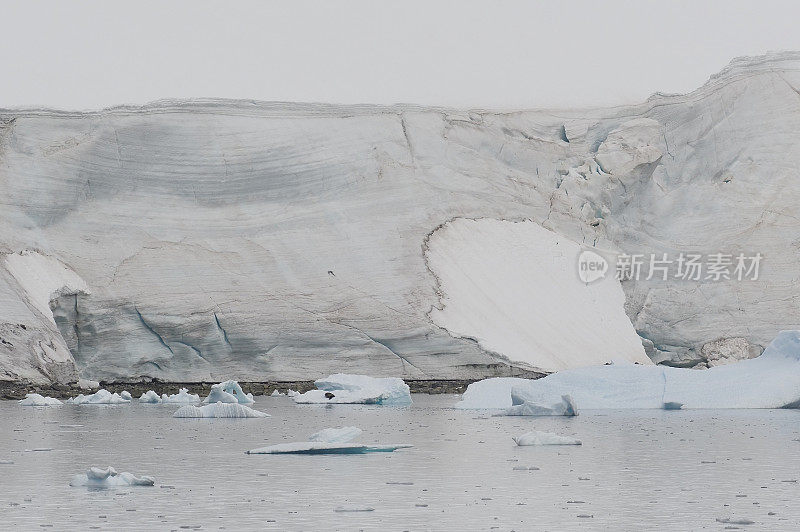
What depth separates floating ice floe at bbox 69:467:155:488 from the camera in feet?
22.8

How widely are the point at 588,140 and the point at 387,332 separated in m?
8.10

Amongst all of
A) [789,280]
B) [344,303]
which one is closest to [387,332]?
[344,303]

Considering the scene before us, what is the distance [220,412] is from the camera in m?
13.7

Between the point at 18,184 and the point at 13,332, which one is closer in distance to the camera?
the point at 13,332

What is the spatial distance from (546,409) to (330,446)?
5.70 meters

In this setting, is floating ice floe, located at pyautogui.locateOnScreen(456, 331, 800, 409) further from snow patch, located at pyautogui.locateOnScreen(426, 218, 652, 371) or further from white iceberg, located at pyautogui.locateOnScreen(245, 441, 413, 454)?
white iceberg, located at pyautogui.locateOnScreen(245, 441, 413, 454)

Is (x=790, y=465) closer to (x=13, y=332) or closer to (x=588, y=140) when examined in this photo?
(x=13, y=332)

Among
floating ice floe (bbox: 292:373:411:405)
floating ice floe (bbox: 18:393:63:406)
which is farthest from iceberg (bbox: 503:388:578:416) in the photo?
floating ice floe (bbox: 18:393:63:406)

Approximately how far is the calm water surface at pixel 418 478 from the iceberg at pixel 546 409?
45.9 inches

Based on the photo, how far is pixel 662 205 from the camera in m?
27.2

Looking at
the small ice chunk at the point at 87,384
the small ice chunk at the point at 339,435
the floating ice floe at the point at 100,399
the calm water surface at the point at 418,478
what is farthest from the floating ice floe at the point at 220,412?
the small ice chunk at the point at 87,384

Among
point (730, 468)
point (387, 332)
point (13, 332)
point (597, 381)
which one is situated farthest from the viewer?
point (387, 332)

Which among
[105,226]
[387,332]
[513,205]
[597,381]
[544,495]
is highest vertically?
[513,205]

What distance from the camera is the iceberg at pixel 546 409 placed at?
1390cm
